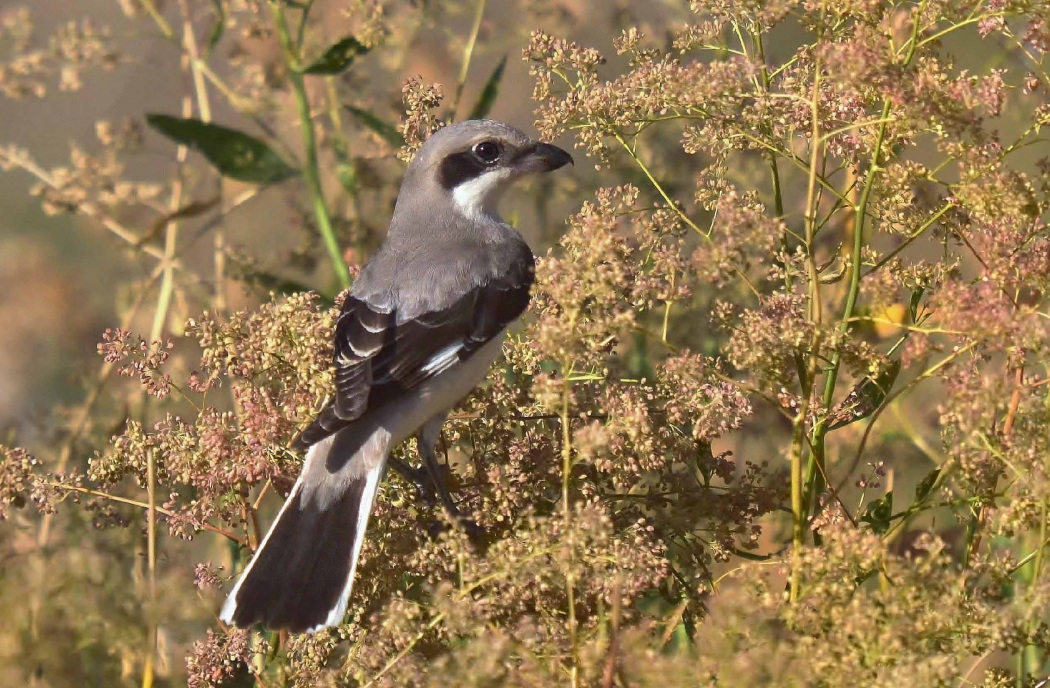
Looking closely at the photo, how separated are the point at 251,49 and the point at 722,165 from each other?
2.26m

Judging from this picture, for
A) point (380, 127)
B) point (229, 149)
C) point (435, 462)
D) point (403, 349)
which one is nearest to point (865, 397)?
point (435, 462)

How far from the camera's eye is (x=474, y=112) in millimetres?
Answer: 3645

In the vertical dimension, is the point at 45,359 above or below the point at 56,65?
below

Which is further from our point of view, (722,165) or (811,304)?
(722,165)

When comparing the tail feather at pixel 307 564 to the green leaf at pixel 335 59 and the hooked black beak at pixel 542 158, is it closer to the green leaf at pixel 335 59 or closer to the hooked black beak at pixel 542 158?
the green leaf at pixel 335 59

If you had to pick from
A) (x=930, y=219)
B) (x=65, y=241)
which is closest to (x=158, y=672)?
(x=930, y=219)

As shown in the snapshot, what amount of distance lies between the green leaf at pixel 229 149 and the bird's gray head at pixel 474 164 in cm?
37

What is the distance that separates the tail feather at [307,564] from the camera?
7.53ft

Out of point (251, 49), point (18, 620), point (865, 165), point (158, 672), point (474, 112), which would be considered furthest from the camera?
point (251, 49)

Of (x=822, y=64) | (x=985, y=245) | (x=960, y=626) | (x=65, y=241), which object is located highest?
(x=65, y=241)

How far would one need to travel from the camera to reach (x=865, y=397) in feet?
7.84

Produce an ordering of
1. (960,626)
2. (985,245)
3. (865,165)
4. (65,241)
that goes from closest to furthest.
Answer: (960,626) < (985,245) < (865,165) < (65,241)

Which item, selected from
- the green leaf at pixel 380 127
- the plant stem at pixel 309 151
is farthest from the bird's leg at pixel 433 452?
the green leaf at pixel 380 127

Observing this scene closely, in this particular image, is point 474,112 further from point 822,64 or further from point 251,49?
point 822,64
